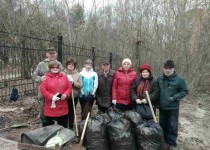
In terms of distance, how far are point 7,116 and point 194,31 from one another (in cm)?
733

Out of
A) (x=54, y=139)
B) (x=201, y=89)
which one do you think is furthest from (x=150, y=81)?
(x=201, y=89)

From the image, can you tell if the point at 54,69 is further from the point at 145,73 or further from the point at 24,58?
the point at 24,58

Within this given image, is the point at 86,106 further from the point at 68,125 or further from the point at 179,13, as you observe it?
the point at 179,13

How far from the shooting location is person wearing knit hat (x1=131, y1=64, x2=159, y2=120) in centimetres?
419

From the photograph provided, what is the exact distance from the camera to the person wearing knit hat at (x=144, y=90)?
13.8ft

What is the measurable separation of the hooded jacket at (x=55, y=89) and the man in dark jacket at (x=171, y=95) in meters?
1.72

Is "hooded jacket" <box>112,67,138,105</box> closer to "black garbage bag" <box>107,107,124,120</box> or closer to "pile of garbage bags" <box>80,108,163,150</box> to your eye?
"black garbage bag" <box>107,107,124,120</box>

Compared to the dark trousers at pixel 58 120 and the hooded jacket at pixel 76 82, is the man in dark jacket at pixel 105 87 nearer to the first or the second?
the hooded jacket at pixel 76 82

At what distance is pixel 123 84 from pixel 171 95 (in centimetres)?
95

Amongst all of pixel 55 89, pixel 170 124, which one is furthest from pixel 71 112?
pixel 170 124

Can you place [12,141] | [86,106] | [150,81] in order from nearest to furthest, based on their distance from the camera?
[12,141] < [150,81] < [86,106]

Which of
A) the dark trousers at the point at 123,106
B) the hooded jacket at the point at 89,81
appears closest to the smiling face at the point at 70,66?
the hooded jacket at the point at 89,81

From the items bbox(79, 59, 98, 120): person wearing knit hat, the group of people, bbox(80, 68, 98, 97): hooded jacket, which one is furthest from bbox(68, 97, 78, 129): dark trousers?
bbox(80, 68, 98, 97): hooded jacket

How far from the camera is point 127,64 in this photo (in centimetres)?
448
